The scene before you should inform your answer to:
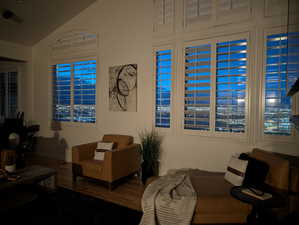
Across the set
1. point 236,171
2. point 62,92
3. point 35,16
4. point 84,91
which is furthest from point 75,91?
point 236,171

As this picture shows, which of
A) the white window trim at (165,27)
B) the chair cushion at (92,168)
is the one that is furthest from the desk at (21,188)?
the white window trim at (165,27)

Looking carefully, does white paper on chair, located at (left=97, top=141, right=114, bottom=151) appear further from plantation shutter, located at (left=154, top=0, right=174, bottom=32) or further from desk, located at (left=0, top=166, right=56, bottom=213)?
plantation shutter, located at (left=154, top=0, right=174, bottom=32)

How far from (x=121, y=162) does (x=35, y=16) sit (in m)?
3.73

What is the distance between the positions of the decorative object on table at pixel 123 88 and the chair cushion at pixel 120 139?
0.56m

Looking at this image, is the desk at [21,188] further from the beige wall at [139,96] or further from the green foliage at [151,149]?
the beige wall at [139,96]

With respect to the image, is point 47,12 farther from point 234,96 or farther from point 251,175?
point 251,175

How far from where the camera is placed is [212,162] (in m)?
3.00

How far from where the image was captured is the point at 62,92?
15.4 ft

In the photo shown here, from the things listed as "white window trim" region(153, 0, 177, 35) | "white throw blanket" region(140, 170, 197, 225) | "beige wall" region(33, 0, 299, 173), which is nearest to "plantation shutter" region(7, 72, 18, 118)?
"beige wall" region(33, 0, 299, 173)

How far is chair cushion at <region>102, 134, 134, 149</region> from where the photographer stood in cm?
345

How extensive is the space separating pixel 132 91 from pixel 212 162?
1.97 meters

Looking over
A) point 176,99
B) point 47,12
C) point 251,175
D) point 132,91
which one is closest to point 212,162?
point 251,175

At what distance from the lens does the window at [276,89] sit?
2508 millimetres

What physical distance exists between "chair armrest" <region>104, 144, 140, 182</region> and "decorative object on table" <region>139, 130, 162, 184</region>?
19 centimetres
